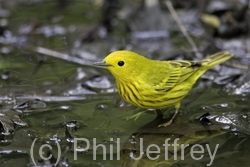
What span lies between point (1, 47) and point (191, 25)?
3242 mm

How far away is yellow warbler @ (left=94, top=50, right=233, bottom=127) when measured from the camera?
4832mm

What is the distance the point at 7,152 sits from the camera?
4254mm

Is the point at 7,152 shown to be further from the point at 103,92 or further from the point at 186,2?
the point at 186,2

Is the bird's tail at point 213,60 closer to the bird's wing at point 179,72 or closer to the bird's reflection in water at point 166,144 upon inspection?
the bird's wing at point 179,72

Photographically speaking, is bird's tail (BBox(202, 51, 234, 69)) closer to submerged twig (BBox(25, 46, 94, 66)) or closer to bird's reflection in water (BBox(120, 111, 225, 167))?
bird's reflection in water (BBox(120, 111, 225, 167))

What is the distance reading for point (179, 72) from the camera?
17.4ft

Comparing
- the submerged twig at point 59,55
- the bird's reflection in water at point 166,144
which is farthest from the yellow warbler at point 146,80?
the submerged twig at point 59,55

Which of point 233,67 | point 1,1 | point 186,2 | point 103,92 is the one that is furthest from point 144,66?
point 1,1

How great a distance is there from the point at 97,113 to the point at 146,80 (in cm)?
70

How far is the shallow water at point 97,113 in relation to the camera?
→ 4.24m

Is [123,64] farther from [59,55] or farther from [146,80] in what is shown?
[59,55]

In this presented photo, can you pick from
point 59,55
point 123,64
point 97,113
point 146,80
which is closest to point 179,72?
point 146,80

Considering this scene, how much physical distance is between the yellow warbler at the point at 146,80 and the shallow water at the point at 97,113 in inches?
10.6

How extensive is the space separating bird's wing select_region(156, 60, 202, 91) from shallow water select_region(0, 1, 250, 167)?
368mm
